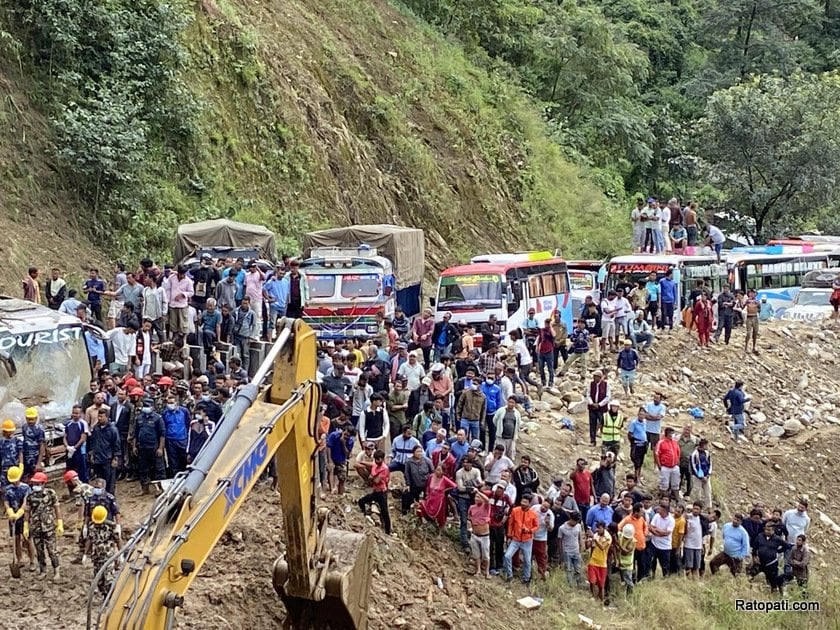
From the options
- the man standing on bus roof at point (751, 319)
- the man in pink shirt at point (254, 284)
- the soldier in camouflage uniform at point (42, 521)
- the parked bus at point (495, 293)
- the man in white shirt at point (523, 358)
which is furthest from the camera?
the man standing on bus roof at point (751, 319)

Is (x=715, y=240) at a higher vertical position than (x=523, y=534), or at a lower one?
higher

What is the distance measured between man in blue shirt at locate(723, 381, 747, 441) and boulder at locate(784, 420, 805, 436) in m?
1.46

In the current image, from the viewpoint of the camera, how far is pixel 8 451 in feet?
41.4

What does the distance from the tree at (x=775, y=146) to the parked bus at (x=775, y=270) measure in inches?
219

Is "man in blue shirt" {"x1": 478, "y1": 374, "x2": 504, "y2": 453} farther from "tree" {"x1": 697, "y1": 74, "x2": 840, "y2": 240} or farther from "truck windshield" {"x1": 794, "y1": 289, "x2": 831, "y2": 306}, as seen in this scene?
"tree" {"x1": 697, "y1": 74, "x2": 840, "y2": 240}

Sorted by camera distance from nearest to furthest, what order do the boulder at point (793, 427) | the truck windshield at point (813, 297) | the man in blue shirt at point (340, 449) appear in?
→ the man in blue shirt at point (340, 449), the boulder at point (793, 427), the truck windshield at point (813, 297)

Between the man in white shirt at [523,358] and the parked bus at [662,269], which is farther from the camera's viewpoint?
the parked bus at [662,269]

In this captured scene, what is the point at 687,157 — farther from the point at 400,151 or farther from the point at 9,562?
the point at 9,562

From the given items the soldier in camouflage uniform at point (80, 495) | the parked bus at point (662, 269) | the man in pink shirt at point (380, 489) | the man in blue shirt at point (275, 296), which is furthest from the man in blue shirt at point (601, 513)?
the parked bus at point (662, 269)

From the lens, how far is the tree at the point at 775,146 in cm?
4003

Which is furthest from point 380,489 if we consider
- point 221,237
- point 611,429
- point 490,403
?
point 221,237

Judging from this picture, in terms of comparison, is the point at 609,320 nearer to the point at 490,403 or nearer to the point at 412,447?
the point at 490,403

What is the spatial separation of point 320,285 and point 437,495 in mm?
8239

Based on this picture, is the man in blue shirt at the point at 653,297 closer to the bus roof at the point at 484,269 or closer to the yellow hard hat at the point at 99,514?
the bus roof at the point at 484,269
